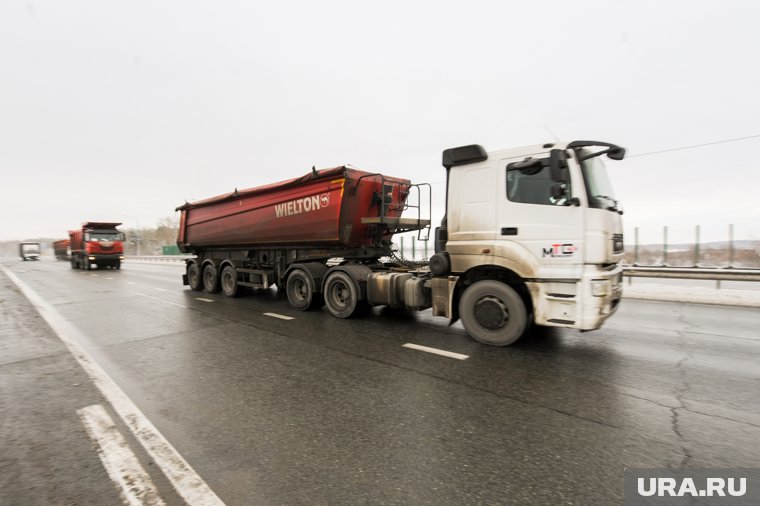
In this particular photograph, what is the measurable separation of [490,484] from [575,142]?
418 cm

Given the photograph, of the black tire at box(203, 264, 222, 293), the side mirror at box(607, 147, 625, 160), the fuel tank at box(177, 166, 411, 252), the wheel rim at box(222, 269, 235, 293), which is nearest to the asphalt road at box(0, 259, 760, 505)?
the fuel tank at box(177, 166, 411, 252)

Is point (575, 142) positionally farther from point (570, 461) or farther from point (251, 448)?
point (251, 448)

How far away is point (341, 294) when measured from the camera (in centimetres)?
746

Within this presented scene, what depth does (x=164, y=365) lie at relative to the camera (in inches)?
179

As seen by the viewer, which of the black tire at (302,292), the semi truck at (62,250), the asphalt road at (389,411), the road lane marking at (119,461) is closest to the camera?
the road lane marking at (119,461)

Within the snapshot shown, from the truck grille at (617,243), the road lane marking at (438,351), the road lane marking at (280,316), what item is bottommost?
the road lane marking at (438,351)

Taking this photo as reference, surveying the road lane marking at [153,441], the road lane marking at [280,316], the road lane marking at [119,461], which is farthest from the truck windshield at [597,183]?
the road lane marking at [280,316]

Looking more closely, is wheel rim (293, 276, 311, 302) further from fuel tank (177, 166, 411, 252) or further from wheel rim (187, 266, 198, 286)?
wheel rim (187, 266, 198, 286)

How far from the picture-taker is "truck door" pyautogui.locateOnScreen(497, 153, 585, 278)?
4.64m

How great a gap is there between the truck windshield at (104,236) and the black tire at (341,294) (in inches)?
1025

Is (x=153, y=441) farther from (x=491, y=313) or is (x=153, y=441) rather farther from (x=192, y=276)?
(x=192, y=276)

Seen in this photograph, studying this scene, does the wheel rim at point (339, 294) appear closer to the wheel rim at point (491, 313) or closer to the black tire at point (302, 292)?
the black tire at point (302, 292)

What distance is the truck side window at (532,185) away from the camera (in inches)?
188

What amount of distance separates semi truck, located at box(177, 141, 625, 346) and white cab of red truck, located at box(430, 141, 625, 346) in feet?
0.05
